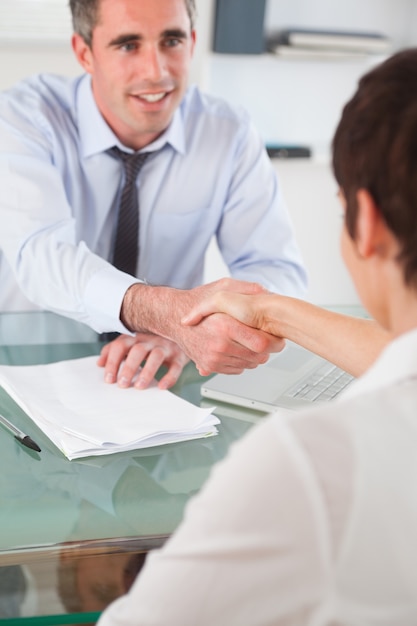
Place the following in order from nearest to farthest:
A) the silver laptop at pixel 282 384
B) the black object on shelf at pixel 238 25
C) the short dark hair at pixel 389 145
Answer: the short dark hair at pixel 389 145, the silver laptop at pixel 282 384, the black object on shelf at pixel 238 25

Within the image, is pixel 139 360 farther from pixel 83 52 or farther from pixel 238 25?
pixel 238 25

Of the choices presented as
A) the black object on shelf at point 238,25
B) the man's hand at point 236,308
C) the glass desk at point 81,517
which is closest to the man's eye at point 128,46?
the man's hand at point 236,308

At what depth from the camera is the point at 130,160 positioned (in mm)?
2279

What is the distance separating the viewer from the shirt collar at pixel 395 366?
2.69 ft

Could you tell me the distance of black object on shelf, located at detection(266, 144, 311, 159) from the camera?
11.7 ft

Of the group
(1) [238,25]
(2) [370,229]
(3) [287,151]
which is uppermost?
(2) [370,229]

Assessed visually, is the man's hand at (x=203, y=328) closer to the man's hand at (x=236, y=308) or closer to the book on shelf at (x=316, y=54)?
the man's hand at (x=236, y=308)

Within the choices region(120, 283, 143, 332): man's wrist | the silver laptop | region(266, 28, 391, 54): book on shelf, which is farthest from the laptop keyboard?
region(266, 28, 391, 54): book on shelf

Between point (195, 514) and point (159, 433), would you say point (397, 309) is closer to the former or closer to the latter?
point (195, 514)

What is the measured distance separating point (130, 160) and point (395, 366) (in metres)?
1.57

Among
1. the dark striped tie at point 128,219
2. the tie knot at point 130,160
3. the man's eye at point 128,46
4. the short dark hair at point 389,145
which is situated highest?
the short dark hair at point 389,145

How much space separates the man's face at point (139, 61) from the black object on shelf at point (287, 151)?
1332 millimetres

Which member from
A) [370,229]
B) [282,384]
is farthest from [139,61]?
[370,229]

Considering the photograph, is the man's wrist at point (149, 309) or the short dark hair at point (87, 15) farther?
the short dark hair at point (87, 15)
